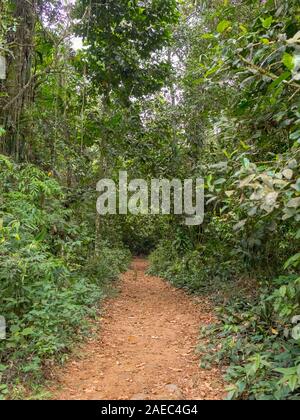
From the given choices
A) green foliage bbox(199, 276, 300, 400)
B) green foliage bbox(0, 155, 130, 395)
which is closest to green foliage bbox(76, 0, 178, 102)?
green foliage bbox(0, 155, 130, 395)

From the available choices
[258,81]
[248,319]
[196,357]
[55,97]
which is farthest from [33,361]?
[55,97]

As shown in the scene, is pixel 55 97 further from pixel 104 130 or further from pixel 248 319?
pixel 248 319

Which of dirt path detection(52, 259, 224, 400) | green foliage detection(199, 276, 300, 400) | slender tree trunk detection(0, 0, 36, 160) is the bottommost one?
dirt path detection(52, 259, 224, 400)

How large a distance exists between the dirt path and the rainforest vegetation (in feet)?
0.74

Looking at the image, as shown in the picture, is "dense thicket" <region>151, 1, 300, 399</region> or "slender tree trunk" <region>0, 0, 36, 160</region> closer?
"dense thicket" <region>151, 1, 300, 399</region>

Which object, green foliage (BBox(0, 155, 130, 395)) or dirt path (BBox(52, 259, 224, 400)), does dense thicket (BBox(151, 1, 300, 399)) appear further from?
green foliage (BBox(0, 155, 130, 395))

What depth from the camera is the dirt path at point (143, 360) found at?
3.44 m

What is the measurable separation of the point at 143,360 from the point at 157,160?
16.2 feet

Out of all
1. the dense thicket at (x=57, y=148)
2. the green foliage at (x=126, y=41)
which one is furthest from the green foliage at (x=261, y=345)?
the green foliage at (x=126, y=41)

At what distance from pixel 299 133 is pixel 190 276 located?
19.5 ft

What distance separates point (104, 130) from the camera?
7.92 metres

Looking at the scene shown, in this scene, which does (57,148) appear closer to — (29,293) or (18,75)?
(18,75)

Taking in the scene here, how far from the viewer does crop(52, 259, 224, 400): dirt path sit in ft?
11.3

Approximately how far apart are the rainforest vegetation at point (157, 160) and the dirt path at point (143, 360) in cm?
23
